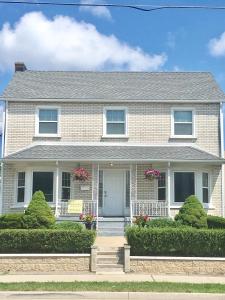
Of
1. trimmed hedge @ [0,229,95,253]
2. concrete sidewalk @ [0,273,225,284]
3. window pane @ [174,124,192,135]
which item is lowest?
concrete sidewalk @ [0,273,225,284]

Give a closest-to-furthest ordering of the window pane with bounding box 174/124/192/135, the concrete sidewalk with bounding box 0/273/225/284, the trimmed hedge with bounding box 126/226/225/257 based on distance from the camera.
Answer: the concrete sidewalk with bounding box 0/273/225/284 → the trimmed hedge with bounding box 126/226/225/257 → the window pane with bounding box 174/124/192/135

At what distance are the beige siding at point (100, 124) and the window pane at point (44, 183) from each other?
1.78m

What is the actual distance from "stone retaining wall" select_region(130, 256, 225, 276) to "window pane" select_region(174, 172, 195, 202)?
8.36 m

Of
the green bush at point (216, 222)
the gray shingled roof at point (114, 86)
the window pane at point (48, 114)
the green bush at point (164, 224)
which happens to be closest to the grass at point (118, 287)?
the green bush at point (164, 224)

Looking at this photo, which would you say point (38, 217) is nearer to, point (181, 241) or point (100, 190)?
point (181, 241)

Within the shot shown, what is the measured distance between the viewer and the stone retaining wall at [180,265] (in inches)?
572

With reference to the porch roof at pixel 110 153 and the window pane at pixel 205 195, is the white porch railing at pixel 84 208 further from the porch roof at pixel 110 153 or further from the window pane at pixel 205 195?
the window pane at pixel 205 195

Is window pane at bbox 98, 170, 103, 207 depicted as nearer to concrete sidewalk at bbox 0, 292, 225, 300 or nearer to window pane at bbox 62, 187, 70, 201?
window pane at bbox 62, 187, 70, 201

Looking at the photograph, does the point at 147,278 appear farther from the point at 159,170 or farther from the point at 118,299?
the point at 159,170

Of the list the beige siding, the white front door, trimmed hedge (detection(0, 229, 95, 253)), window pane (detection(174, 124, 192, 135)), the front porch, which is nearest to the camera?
trimmed hedge (detection(0, 229, 95, 253))

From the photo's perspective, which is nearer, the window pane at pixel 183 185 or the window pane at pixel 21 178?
the window pane at pixel 183 185

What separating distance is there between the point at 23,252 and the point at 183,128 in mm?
11430

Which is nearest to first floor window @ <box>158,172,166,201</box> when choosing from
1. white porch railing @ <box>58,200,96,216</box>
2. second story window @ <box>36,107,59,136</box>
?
white porch railing @ <box>58,200,96,216</box>

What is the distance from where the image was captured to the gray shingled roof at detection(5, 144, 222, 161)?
22.0 metres
